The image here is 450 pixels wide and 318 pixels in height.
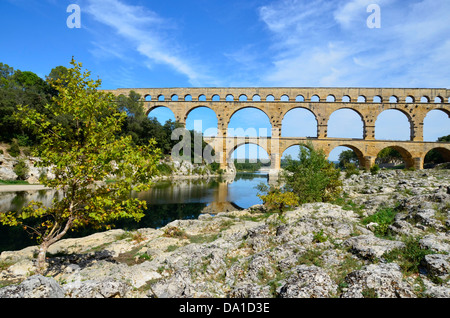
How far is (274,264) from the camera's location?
186 inches

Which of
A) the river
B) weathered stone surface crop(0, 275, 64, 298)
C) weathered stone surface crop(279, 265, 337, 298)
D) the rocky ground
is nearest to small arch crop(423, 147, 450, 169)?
the river

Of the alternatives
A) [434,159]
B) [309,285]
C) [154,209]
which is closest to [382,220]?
[309,285]

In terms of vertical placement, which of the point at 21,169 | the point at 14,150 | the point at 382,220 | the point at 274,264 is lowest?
the point at 274,264

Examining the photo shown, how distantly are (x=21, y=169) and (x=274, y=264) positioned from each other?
86.2ft

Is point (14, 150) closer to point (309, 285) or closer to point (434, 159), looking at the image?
point (309, 285)

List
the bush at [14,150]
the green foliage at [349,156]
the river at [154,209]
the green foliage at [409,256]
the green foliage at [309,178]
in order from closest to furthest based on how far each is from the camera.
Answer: the green foliage at [409,256] < the river at [154,209] < the green foliage at [309,178] < the bush at [14,150] < the green foliage at [349,156]

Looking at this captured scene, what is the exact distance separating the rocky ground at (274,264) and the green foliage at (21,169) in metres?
19.3

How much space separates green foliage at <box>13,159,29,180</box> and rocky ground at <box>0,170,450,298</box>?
19335 mm

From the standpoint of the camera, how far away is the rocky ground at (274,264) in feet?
11.1

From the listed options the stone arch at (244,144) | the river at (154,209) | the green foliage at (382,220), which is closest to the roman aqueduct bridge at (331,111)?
the stone arch at (244,144)

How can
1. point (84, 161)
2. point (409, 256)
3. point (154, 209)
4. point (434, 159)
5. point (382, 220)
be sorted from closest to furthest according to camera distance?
point (409, 256) → point (84, 161) → point (382, 220) → point (154, 209) → point (434, 159)

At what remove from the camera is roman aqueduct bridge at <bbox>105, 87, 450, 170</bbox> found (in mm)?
32062

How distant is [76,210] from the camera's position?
16.8ft

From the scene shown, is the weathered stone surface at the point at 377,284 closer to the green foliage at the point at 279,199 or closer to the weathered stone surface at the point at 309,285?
the weathered stone surface at the point at 309,285
